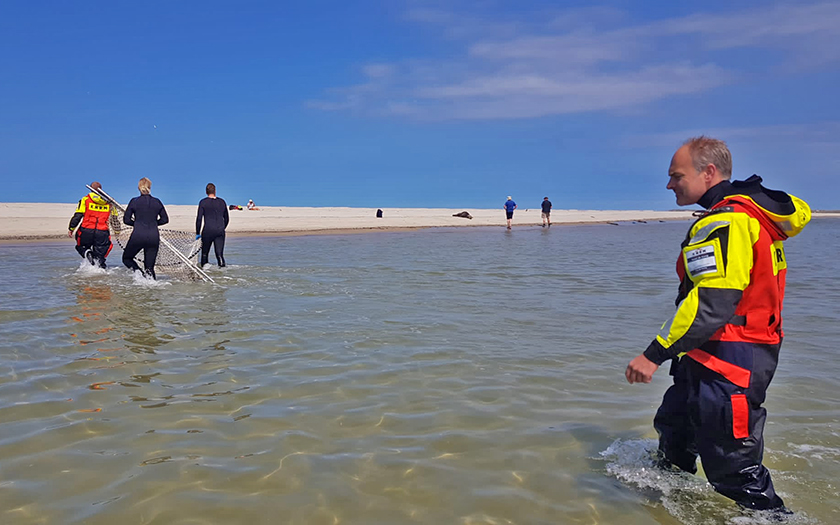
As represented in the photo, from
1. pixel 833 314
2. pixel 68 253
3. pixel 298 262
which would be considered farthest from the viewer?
pixel 68 253

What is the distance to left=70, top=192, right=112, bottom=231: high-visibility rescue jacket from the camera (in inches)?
506

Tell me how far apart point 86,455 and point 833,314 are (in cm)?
986

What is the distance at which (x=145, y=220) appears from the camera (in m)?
11.3

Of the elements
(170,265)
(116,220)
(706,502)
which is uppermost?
(116,220)

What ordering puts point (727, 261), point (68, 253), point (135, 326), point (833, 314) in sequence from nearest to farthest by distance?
point (727, 261) < point (135, 326) < point (833, 314) < point (68, 253)

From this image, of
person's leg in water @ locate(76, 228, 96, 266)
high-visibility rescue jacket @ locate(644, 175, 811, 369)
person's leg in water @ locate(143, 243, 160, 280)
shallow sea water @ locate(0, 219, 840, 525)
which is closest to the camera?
high-visibility rescue jacket @ locate(644, 175, 811, 369)

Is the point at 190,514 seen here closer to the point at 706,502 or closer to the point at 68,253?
the point at 706,502

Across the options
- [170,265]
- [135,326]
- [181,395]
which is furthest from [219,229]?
[181,395]

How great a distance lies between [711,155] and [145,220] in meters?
10.5

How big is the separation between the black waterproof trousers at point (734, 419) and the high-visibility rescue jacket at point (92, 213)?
12.6 m

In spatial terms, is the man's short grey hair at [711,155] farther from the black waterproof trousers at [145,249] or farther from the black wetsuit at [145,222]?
the black waterproof trousers at [145,249]

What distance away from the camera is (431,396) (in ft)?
17.2

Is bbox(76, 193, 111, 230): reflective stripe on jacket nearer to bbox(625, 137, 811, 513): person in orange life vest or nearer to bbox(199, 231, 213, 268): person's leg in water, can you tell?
bbox(199, 231, 213, 268): person's leg in water

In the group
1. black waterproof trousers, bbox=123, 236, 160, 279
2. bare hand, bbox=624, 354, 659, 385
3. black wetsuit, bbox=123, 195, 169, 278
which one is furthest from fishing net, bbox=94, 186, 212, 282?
bare hand, bbox=624, 354, 659, 385
